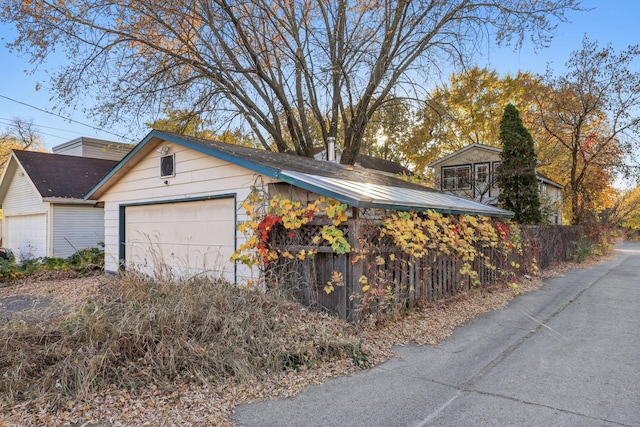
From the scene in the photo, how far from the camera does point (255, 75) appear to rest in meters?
14.3

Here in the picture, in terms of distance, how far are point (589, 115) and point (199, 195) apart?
20368 millimetres

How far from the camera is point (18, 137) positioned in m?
34.9

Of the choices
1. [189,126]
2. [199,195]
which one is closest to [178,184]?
[199,195]

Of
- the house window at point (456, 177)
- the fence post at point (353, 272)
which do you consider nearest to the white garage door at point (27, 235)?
the fence post at point (353, 272)

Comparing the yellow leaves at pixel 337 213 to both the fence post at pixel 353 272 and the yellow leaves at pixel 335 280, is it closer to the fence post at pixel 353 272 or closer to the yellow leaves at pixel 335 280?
the fence post at pixel 353 272

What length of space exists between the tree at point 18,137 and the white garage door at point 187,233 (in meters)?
31.3

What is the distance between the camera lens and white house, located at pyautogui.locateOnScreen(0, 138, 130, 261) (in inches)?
549

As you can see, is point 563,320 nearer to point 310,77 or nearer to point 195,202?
point 195,202

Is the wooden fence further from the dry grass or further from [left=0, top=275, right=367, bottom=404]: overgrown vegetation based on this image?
[left=0, top=275, right=367, bottom=404]: overgrown vegetation

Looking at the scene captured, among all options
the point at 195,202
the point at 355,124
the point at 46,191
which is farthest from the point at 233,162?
the point at 46,191

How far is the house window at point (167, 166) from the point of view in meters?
8.24

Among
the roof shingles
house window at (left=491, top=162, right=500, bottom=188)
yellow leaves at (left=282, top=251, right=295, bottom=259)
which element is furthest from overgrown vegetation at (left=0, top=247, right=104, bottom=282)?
house window at (left=491, top=162, right=500, bottom=188)

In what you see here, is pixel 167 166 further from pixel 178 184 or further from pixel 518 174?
pixel 518 174

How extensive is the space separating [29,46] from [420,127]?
14.8m
